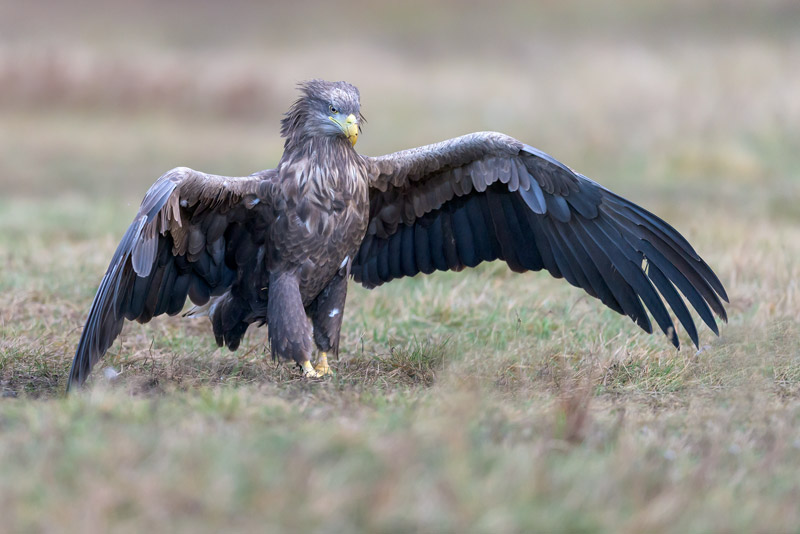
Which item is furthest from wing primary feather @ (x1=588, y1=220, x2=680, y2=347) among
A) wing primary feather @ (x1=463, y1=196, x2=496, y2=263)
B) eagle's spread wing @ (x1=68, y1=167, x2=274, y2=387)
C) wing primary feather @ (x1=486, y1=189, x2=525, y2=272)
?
eagle's spread wing @ (x1=68, y1=167, x2=274, y2=387)

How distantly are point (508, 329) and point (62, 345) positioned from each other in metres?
2.63

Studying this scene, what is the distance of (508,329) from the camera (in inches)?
239

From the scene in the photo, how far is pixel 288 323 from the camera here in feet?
16.9

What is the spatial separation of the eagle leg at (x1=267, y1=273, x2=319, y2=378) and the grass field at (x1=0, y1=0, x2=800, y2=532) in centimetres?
15

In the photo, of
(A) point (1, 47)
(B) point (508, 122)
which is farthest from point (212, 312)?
(A) point (1, 47)

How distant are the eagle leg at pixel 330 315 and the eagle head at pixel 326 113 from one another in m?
0.75

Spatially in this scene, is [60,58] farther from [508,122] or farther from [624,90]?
[624,90]

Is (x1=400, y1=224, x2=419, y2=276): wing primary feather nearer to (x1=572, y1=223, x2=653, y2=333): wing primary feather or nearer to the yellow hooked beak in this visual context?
the yellow hooked beak

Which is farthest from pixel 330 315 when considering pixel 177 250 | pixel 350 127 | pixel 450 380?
pixel 450 380

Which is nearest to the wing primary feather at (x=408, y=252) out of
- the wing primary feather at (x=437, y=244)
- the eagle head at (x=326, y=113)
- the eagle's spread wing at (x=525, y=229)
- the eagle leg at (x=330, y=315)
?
the eagle's spread wing at (x=525, y=229)

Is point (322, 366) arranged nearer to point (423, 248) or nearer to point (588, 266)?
point (423, 248)

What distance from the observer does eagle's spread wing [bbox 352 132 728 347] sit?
200 inches

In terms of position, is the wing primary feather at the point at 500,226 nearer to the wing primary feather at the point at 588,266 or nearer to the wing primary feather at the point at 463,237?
the wing primary feather at the point at 463,237

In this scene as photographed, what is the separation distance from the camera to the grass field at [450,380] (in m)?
2.99
